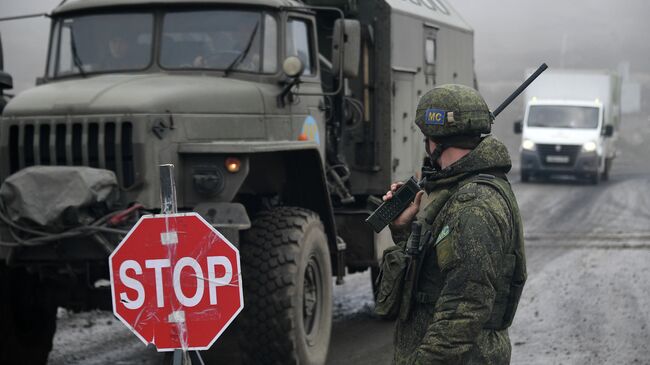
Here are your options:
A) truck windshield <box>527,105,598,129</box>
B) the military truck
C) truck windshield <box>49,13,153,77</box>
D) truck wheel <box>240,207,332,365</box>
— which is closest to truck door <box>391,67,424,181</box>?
the military truck

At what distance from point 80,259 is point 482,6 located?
74576 millimetres

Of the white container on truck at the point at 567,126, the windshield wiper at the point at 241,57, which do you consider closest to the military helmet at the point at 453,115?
the windshield wiper at the point at 241,57

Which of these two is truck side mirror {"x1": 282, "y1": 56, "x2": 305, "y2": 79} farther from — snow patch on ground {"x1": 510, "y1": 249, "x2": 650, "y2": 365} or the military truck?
snow patch on ground {"x1": 510, "y1": 249, "x2": 650, "y2": 365}

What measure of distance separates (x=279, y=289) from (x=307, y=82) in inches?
81.0

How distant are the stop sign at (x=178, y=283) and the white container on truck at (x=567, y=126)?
2256 cm

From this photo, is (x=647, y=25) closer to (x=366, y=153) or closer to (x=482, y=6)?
(x=482, y=6)

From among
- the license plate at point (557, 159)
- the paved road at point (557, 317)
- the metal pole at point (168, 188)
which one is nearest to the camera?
the metal pole at point (168, 188)

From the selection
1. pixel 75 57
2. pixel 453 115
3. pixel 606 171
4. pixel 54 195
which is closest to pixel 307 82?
pixel 75 57

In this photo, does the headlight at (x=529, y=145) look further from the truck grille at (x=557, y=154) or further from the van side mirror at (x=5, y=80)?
the van side mirror at (x=5, y=80)

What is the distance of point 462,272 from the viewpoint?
12.4 feet

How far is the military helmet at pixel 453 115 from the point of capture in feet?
13.3

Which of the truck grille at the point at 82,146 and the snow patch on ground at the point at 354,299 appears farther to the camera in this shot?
the snow patch on ground at the point at 354,299

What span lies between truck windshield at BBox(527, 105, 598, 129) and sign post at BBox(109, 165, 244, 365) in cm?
2311

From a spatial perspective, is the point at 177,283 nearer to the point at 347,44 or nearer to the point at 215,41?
the point at 215,41
